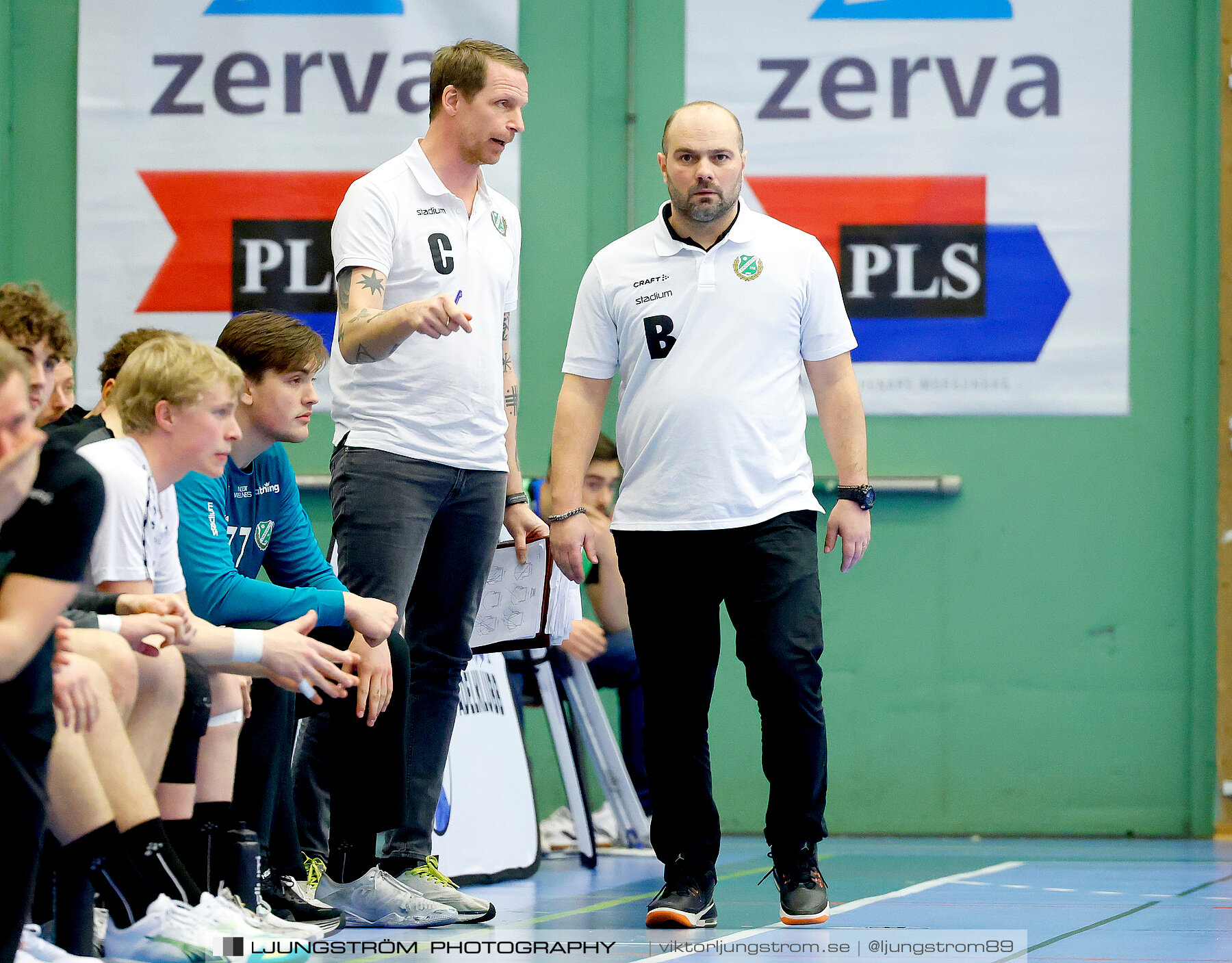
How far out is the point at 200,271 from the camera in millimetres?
4992

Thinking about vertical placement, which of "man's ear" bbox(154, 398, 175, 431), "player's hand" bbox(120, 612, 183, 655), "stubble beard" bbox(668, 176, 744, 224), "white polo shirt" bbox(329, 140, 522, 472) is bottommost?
"player's hand" bbox(120, 612, 183, 655)

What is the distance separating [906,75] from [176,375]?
319cm

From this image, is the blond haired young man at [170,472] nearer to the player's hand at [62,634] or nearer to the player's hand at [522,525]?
the player's hand at [62,634]

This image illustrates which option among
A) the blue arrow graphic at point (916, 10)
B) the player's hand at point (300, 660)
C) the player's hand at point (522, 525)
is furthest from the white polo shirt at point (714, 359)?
the blue arrow graphic at point (916, 10)

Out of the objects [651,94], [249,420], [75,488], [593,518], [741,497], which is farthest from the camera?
[651,94]

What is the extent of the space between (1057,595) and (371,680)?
112 inches

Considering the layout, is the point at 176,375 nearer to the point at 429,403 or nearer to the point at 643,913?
the point at 429,403

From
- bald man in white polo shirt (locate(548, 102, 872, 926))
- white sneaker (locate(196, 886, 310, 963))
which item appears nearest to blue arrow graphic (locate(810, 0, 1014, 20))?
bald man in white polo shirt (locate(548, 102, 872, 926))

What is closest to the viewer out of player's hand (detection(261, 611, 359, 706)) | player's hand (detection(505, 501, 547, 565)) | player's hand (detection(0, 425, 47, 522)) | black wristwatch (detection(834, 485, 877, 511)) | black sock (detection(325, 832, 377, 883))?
player's hand (detection(0, 425, 47, 522))

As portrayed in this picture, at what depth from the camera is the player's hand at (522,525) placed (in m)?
3.39

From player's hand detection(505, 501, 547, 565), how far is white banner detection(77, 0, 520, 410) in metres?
1.84

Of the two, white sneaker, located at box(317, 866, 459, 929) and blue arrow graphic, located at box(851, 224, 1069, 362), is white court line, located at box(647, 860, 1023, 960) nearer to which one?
white sneaker, located at box(317, 866, 459, 929)

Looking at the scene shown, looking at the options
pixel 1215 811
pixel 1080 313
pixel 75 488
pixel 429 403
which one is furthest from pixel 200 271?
pixel 1215 811

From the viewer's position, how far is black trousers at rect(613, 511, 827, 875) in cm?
305
